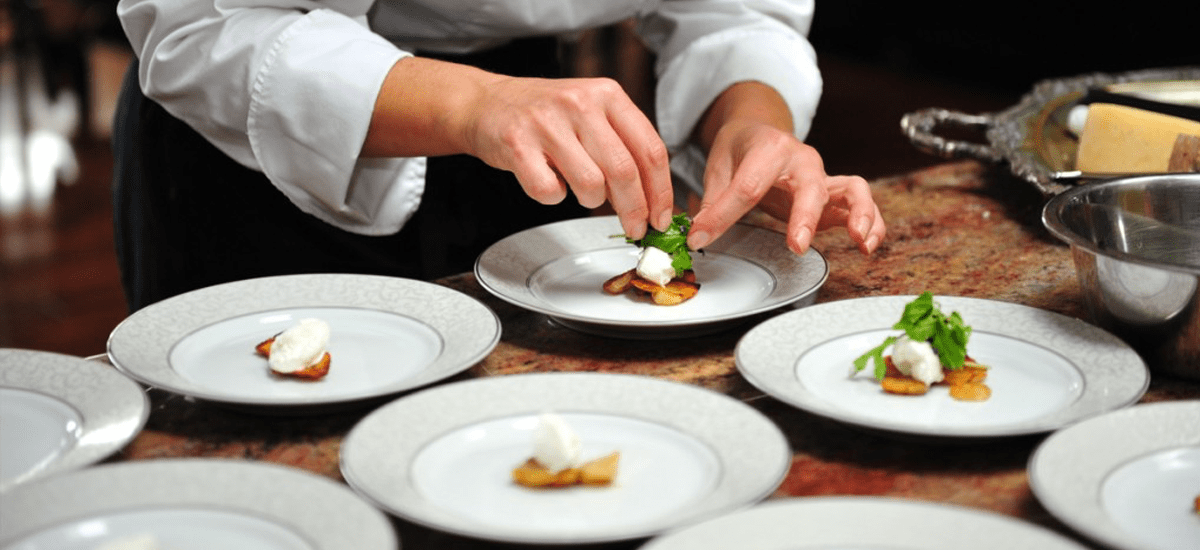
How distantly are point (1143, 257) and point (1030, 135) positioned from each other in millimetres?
648

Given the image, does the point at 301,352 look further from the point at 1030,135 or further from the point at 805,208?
the point at 1030,135

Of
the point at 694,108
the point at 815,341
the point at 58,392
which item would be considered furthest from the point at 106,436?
the point at 694,108

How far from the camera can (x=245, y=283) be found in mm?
1201

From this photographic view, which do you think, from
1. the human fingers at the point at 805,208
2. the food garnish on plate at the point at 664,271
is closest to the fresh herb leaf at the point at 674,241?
the food garnish on plate at the point at 664,271

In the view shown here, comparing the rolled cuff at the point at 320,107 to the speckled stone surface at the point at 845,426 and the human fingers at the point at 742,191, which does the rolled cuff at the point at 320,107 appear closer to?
the speckled stone surface at the point at 845,426

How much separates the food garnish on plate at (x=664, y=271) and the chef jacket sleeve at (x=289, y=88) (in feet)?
1.08

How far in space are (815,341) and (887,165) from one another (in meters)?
3.78

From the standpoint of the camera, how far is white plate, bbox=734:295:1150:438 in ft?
3.06

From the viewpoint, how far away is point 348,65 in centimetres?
130

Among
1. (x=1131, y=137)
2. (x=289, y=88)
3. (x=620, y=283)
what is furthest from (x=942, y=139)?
(x=289, y=88)

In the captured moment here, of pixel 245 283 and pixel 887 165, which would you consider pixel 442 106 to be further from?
pixel 887 165

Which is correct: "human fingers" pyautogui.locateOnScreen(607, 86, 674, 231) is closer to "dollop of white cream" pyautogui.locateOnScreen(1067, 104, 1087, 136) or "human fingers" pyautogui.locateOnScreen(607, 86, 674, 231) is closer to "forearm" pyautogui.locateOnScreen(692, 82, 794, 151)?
"forearm" pyautogui.locateOnScreen(692, 82, 794, 151)

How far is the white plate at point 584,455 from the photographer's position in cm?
78

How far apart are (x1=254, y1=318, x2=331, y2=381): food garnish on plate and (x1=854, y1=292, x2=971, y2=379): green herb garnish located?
0.45 metres
